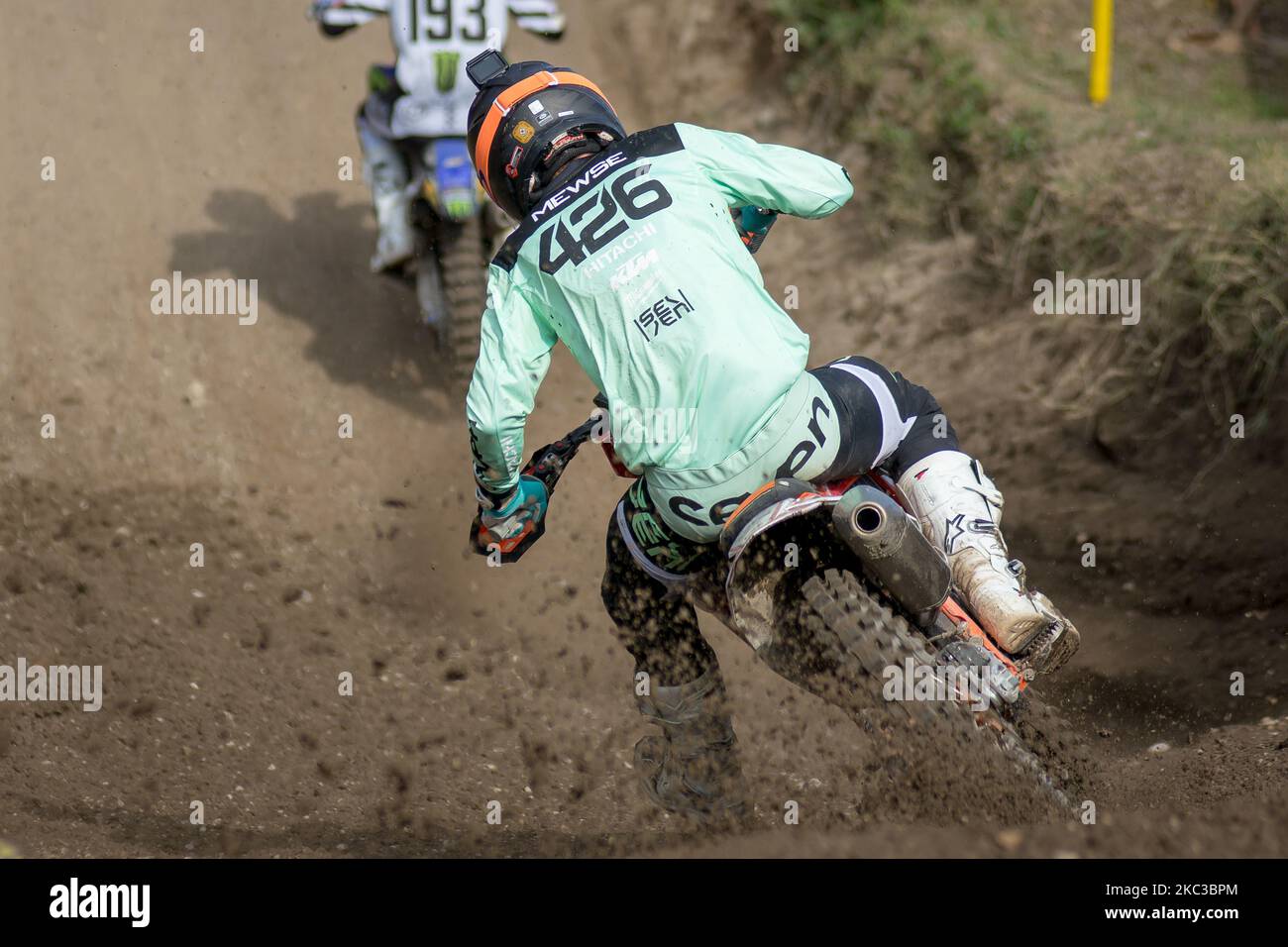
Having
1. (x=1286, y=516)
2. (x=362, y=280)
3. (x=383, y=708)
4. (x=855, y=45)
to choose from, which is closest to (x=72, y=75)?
(x=362, y=280)

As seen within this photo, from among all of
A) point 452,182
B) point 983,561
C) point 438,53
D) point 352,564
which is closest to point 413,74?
point 438,53

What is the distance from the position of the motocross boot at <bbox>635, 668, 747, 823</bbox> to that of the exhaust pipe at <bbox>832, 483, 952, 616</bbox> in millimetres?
965

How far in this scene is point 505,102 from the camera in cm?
368

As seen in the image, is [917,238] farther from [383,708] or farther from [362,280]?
[383,708]

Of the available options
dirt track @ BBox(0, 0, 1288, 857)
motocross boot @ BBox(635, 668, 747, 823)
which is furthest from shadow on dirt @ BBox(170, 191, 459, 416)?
motocross boot @ BBox(635, 668, 747, 823)

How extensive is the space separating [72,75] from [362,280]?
9.38 feet

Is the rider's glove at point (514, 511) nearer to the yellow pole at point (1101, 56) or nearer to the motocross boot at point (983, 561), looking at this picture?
the motocross boot at point (983, 561)

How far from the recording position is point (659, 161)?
348cm

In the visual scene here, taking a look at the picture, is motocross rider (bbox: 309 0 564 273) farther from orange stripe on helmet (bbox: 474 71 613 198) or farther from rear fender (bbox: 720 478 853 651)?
rear fender (bbox: 720 478 853 651)

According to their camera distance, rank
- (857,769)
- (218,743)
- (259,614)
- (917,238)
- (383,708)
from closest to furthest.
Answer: (857,769) → (218,743) → (383,708) → (259,614) → (917,238)

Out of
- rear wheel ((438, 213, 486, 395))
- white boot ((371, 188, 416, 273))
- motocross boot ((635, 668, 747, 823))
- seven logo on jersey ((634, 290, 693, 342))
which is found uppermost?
white boot ((371, 188, 416, 273))

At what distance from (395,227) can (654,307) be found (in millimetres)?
3934

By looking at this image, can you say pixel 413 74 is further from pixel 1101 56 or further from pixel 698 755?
pixel 698 755

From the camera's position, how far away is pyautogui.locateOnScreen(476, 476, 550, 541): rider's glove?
3623 millimetres
